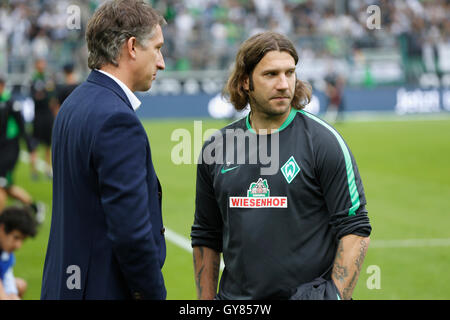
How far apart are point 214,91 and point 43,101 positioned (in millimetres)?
12958

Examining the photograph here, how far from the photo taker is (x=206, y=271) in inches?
155

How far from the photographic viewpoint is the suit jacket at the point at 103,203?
3004mm

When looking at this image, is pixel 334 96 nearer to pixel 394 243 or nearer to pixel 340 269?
pixel 394 243

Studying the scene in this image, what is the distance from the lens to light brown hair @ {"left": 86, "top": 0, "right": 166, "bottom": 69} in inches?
126

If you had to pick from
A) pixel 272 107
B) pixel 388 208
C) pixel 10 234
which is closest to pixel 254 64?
pixel 272 107

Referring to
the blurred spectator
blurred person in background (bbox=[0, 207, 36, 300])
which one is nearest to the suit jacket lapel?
blurred person in background (bbox=[0, 207, 36, 300])

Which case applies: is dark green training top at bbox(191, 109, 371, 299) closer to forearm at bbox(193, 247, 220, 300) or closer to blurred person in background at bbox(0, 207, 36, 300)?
forearm at bbox(193, 247, 220, 300)

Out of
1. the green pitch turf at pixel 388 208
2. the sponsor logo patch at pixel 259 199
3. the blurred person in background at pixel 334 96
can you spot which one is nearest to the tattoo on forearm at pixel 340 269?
the sponsor logo patch at pixel 259 199

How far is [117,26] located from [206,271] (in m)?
1.51

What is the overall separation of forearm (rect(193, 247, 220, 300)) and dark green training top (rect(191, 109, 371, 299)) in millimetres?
289

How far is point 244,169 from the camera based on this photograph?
3631 mm

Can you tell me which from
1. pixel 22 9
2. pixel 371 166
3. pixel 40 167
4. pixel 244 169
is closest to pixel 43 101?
pixel 40 167

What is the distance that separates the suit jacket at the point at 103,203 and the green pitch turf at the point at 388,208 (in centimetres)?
403
